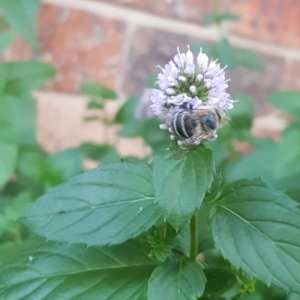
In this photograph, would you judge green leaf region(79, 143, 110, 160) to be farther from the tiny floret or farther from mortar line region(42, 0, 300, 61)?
the tiny floret

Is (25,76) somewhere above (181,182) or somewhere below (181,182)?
below

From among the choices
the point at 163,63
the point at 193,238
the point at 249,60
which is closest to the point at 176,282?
the point at 193,238

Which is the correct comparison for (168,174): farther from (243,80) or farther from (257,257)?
(243,80)

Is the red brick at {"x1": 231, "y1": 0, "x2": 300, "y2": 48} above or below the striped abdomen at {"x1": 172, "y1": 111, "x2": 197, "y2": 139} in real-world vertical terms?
below

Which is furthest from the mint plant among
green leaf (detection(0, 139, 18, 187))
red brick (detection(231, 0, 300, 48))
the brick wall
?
red brick (detection(231, 0, 300, 48))

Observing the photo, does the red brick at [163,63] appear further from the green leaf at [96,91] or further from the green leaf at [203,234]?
the green leaf at [203,234]

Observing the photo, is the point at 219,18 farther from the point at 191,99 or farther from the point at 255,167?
the point at 191,99

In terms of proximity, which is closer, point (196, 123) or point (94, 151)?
point (196, 123)
